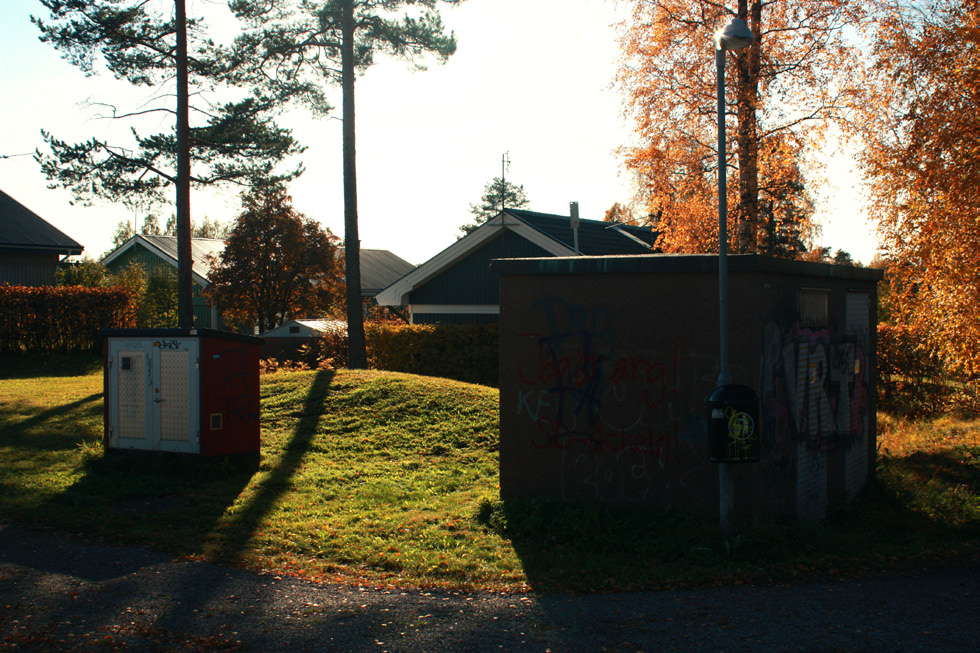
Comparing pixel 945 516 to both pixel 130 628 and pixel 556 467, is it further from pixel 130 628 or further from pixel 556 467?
pixel 130 628

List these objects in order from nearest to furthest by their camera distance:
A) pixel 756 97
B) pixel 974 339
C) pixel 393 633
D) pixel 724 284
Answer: pixel 393 633 → pixel 724 284 → pixel 974 339 → pixel 756 97

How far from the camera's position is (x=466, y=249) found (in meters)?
25.8

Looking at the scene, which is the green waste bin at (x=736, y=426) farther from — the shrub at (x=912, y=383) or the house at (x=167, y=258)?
the house at (x=167, y=258)

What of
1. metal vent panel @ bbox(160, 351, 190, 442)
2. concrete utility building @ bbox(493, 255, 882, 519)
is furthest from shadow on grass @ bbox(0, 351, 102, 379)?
concrete utility building @ bbox(493, 255, 882, 519)

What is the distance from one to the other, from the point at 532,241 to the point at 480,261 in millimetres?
2269

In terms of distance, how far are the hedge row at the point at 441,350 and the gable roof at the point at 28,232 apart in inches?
651

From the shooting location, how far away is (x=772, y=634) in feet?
17.1

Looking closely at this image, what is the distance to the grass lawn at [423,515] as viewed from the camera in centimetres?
673

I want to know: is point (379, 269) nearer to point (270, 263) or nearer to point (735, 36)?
point (270, 263)

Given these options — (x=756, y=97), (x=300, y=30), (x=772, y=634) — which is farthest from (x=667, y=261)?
(x=300, y=30)

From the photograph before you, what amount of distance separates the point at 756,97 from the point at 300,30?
11383 millimetres

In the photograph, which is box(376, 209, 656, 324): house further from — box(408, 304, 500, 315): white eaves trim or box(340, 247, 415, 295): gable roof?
box(340, 247, 415, 295): gable roof

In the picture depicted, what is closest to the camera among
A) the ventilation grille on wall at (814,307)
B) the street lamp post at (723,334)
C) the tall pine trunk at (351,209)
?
the street lamp post at (723,334)

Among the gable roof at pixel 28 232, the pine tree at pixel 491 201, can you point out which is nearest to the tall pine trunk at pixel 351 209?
the gable roof at pixel 28 232
